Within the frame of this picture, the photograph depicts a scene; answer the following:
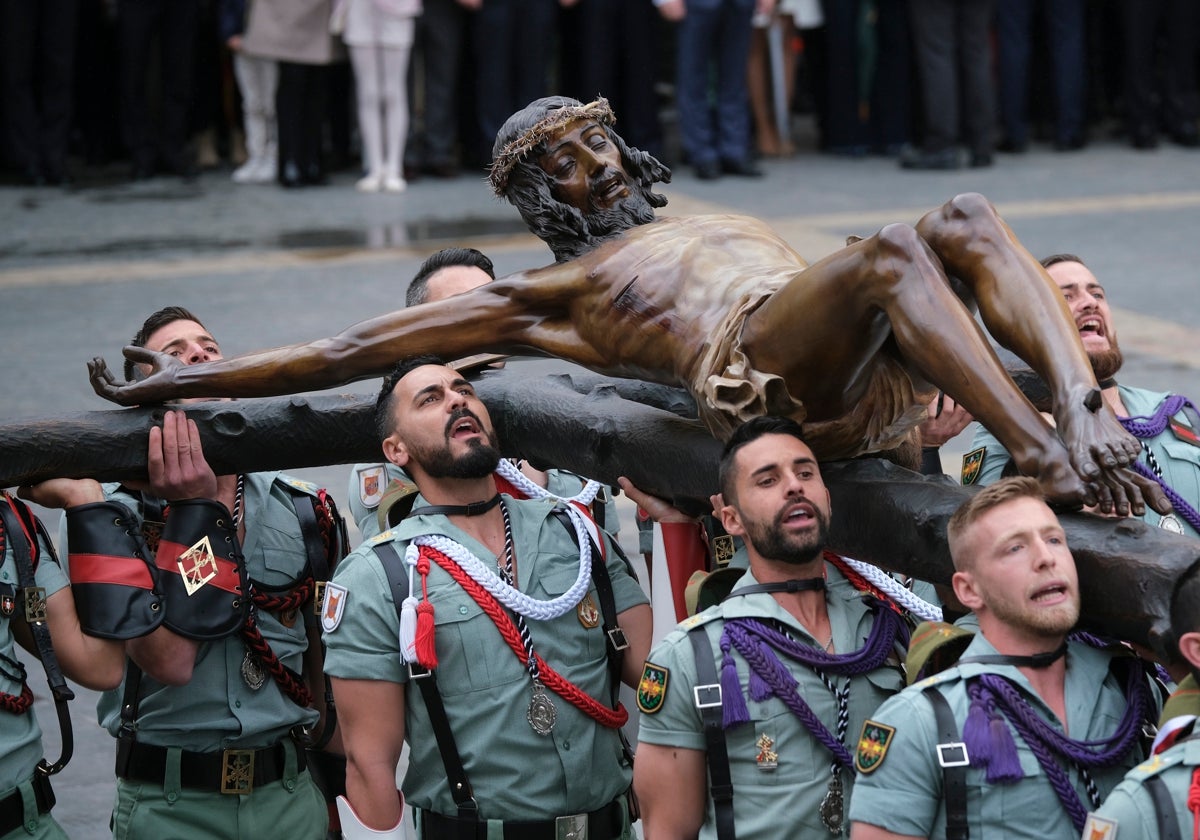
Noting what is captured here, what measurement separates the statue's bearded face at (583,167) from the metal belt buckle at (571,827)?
157 centimetres

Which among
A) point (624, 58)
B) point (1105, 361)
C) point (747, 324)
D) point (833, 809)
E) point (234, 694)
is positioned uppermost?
point (624, 58)

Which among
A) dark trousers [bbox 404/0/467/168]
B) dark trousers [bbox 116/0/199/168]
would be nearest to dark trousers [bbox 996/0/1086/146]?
dark trousers [bbox 404/0/467/168]

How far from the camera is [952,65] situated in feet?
47.5

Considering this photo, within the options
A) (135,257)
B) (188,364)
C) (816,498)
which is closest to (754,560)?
(816,498)

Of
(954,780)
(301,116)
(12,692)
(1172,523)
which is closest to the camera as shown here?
(954,780)

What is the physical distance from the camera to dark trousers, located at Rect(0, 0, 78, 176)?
552 inches

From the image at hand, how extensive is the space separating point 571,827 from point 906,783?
1.15 metres

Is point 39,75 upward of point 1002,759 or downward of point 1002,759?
upward

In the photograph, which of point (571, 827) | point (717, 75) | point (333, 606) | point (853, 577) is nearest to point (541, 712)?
point (571, 827)

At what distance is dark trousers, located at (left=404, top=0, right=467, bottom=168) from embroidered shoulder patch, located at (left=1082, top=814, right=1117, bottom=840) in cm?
1153

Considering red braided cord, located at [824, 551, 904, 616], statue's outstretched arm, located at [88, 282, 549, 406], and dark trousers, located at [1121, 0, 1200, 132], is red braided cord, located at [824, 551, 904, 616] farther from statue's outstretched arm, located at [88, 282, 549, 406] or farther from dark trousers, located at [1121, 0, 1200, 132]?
dark trousers, located at [1121, 0, 1200, 132]

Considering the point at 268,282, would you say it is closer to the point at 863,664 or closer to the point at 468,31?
the point at 468,31

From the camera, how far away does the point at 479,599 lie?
466cm

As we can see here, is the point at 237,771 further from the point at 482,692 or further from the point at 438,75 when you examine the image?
the point at 438,75
